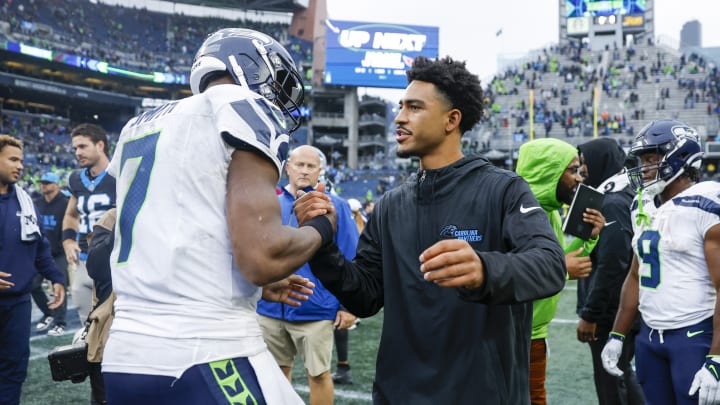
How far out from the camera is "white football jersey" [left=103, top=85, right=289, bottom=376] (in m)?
1.63

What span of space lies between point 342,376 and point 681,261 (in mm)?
3391

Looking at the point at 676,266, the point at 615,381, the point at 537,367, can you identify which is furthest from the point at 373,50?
the point at 676,266

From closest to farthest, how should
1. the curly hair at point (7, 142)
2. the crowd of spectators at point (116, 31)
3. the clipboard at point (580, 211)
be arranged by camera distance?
the clipboard at point (580, 211)
the curly hair at point (7, 142)
the crowd of spectators at point (116, 31)

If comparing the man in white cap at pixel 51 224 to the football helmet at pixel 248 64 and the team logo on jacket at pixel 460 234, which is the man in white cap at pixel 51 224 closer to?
the football helmet at pixel 248 64

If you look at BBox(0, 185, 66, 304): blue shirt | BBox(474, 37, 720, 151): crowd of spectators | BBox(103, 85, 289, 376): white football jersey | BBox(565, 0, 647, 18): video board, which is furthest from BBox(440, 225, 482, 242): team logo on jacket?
BBox(565, 0, 647, 18): video board

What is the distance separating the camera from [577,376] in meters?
5.62

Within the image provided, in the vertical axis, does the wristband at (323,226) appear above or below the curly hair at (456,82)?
below

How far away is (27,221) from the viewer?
170 inches

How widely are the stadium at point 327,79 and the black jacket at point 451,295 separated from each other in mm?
26713

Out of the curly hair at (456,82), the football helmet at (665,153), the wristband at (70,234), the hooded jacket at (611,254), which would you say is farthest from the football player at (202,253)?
the wristband at (70,234)

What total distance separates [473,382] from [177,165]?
1.17 meters

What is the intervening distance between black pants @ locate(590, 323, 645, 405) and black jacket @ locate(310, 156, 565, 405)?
89.7 inches

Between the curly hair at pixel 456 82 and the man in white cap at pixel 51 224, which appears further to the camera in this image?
the man in white cap at pixel 51 224

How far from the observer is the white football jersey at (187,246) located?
64.2 inches
